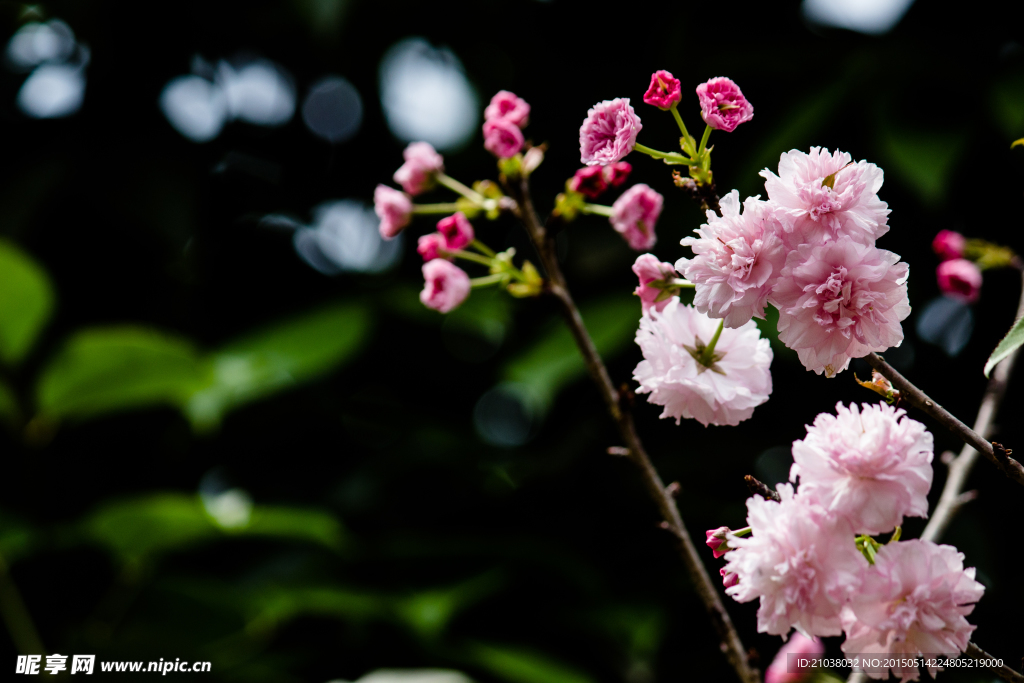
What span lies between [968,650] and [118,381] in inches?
41.2

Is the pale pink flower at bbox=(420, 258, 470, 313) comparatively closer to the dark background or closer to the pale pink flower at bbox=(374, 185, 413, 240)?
the pale pink flower at bbox=(374, 185, 413, 240)

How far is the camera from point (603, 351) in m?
1.11

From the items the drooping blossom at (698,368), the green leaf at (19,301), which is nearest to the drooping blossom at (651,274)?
the drooping blossom at (698,368)

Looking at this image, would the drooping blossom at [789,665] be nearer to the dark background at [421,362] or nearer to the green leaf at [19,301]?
the dark background at [421,362]

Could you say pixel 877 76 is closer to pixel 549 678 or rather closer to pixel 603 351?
pixel 603 351

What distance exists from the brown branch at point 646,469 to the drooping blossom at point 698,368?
0.13ft

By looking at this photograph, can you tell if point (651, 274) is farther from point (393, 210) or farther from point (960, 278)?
point (960, 278)

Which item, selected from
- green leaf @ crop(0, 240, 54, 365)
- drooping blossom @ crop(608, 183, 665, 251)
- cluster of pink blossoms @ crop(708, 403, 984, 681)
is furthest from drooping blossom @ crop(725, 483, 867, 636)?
green leaf @ crop(0, 240, 54, 365)

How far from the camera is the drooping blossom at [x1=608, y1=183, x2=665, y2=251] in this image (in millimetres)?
539

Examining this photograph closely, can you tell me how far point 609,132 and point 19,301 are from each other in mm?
975

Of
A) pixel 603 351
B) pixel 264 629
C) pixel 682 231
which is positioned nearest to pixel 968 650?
pixel 603 351

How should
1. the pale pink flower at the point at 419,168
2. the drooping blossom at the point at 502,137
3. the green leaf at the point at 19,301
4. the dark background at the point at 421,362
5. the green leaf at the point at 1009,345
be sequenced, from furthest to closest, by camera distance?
the dark background at the point at 421,362
the green leaf at the point at 19,301
the pale pink flower at the point at 419,168
the drooping blossom at the point at 502,137
the green leaf at the point at 1009,345

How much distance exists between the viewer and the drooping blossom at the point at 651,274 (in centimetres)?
42

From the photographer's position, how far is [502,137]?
0.53 m
